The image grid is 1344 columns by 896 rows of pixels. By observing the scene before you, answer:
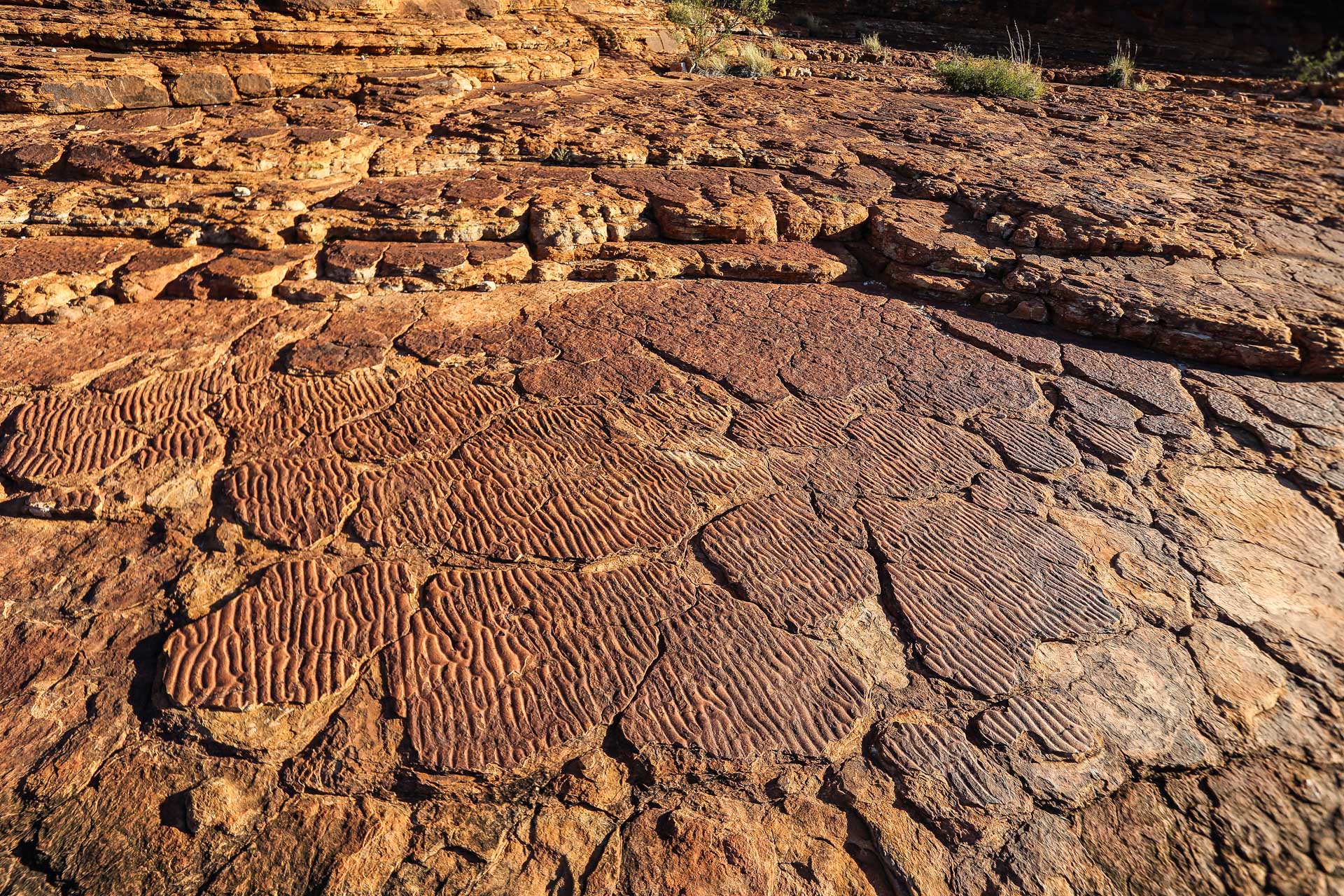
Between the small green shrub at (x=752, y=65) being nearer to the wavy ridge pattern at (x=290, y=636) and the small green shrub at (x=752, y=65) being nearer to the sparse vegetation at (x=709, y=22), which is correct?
the sparse vegetation at (x=709, y=22)

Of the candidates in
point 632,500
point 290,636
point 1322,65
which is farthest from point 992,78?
point 290,636

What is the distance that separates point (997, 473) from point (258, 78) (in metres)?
5.97

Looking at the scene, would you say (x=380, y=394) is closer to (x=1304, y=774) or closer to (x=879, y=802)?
(x=879, y=802)

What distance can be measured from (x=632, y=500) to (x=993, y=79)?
723cm

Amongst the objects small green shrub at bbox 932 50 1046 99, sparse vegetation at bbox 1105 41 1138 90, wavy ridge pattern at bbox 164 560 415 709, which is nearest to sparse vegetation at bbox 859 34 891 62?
small green shrub at bbox 932 50 1046 99

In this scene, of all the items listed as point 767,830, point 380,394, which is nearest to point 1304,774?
point 767,830

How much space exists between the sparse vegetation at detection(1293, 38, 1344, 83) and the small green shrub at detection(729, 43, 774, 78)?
6919mm

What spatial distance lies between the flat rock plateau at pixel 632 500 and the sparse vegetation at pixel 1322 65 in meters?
5.73

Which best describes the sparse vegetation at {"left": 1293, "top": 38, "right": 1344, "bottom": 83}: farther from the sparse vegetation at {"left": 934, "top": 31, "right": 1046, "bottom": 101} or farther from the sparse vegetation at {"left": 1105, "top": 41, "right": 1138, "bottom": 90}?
the sparse vegetation at {"left": 934, "top": 31, "right": 1046, "bottom": 101}

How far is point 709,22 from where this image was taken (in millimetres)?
8961

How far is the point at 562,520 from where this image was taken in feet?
8.99

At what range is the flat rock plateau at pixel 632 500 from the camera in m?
1.97

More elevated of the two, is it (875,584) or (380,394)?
(380,394)

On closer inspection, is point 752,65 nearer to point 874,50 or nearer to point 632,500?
point 874,50
